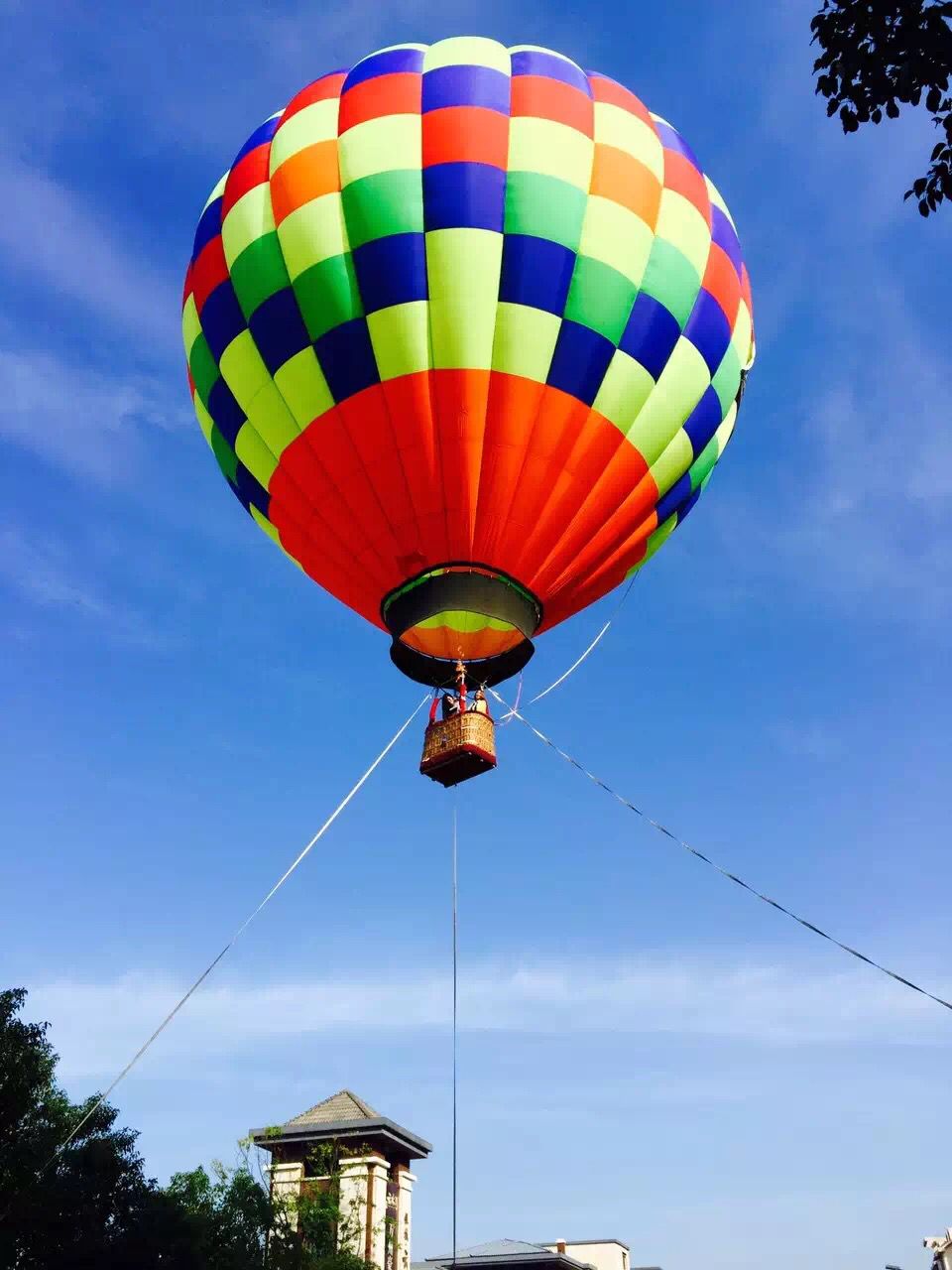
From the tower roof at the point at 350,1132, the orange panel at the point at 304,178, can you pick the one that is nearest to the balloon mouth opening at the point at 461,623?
the orange panel at the point at 304,178

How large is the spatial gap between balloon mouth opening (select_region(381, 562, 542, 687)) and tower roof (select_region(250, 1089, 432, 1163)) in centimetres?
2306

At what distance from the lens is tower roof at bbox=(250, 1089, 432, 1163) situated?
3588 cm

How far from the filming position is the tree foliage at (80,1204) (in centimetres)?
1877

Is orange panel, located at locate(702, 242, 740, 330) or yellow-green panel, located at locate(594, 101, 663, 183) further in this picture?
orange panel, located at locate(702, 242, 740, 330)

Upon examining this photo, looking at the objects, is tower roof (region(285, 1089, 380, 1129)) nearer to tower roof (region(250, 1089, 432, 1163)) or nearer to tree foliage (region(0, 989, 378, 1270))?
tower roof (region(250, 1089, 432, 1163))

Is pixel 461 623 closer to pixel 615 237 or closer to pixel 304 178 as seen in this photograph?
pixel 615 237

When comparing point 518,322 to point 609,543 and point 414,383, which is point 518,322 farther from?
point 609,543

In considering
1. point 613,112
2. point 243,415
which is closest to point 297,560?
point 243,415

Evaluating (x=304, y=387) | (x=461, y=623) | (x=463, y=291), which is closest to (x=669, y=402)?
(x=463, y=291)

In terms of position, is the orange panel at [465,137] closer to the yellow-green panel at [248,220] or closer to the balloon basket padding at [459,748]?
the yellow-green panel at [248,220]

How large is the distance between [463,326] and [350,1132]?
93.8 ft

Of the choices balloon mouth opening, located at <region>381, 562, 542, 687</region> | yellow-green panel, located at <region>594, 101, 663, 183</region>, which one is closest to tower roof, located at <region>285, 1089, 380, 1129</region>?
balloon mouth opening, located at <region>381, 562, 542, 687</region>

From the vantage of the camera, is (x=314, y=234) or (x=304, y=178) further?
(x=304, y=178)

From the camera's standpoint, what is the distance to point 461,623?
50.7 feet
